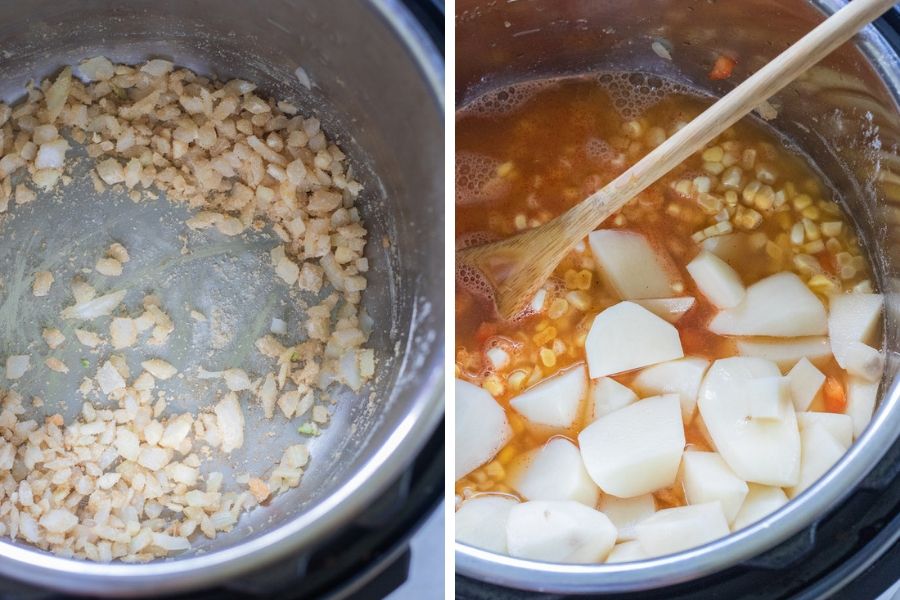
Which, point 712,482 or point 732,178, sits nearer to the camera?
point 712,482

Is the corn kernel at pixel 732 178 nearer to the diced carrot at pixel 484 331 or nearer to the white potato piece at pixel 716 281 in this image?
the white potato piece at pixel 716 281

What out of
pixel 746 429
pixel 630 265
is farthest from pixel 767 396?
pixel 630 265

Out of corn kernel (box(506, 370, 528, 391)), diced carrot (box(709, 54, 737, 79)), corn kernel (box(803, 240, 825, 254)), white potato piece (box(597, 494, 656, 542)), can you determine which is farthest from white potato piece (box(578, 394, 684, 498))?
diced carrot (box(709, 54, 737, 79))

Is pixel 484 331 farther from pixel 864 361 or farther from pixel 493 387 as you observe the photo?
pixel 864 361

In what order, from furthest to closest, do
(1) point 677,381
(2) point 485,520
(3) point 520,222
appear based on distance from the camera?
(3) point 520,222
(1) point 677,381
(2) point 485,520

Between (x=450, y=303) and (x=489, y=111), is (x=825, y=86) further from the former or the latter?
(x=450, y=303)

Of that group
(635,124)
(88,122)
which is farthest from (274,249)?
(635,124)

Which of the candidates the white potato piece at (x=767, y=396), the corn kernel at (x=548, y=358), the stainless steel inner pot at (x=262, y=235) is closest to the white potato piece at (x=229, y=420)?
the stainless steel inner pot at (x=262, y=235)
